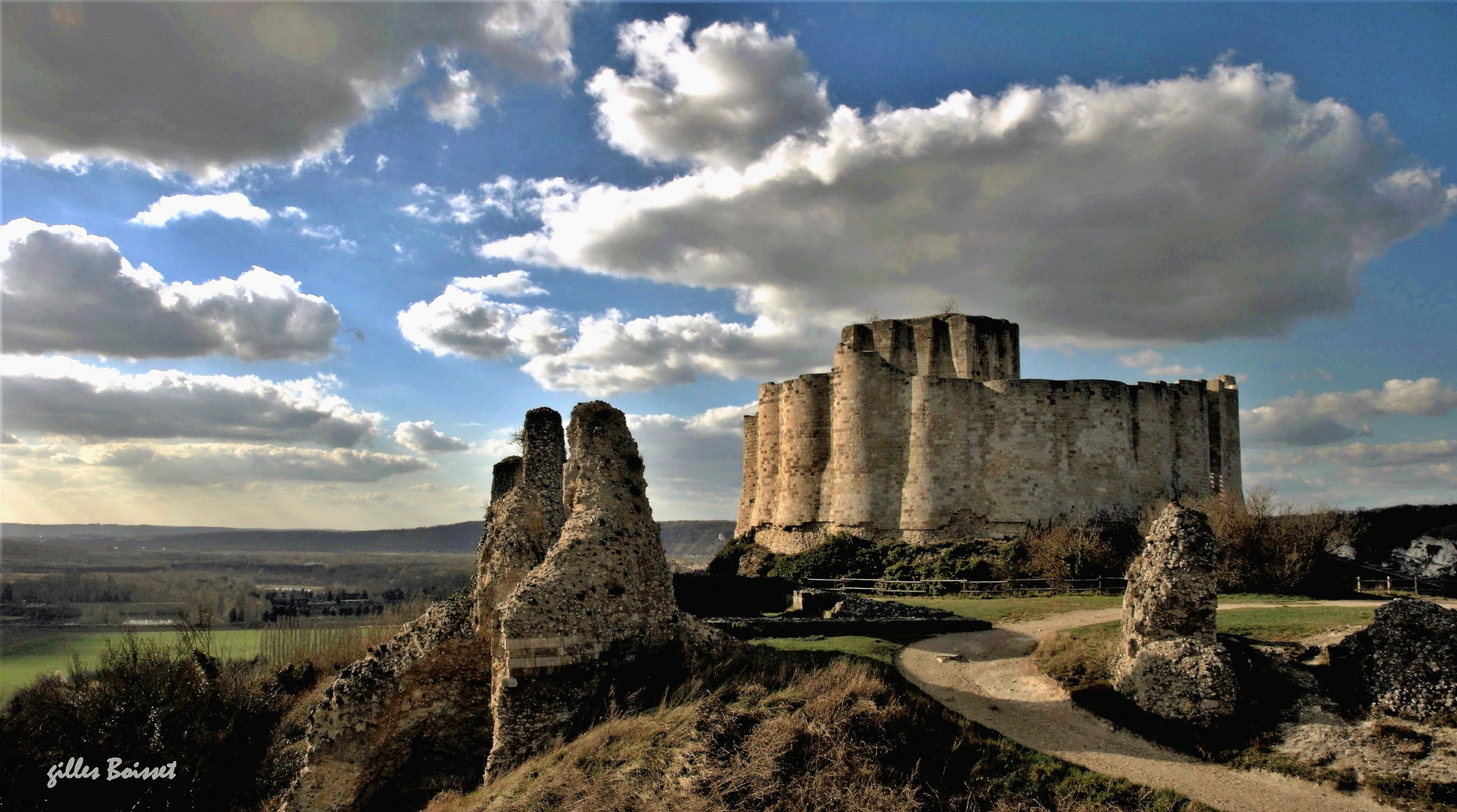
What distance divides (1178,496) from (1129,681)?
86.3 feet

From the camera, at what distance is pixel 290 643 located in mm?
26562

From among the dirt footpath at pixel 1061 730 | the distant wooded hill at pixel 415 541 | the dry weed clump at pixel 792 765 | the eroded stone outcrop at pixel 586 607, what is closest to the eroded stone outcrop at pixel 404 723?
the dry weed clump at pixel 792 765

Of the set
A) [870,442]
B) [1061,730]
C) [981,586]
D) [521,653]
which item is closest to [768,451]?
[870,442]

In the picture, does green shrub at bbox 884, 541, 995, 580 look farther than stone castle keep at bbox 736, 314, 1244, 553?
No

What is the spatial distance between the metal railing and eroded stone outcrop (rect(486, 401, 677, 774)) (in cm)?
1901

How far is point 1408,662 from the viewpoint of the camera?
11922mm

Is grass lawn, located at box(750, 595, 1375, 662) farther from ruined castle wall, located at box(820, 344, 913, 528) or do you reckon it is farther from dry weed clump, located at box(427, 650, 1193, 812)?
ruined castle wall, located at box(820, 344, 913, 528)

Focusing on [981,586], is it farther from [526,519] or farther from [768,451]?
[526,519]

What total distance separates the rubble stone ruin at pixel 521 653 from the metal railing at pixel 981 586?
19.0m

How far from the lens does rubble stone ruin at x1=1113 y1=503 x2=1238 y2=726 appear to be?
1207 cm

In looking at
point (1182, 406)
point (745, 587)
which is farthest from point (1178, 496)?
point (745, 587)

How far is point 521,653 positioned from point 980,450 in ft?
93.6

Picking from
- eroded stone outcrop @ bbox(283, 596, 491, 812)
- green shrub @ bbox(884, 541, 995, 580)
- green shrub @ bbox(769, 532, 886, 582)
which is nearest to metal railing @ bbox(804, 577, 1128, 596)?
green shrub @ bbox(884, 541, 995, 580)

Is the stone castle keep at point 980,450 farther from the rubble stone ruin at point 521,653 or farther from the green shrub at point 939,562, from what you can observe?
the rubble stone ruin at point 521,653
